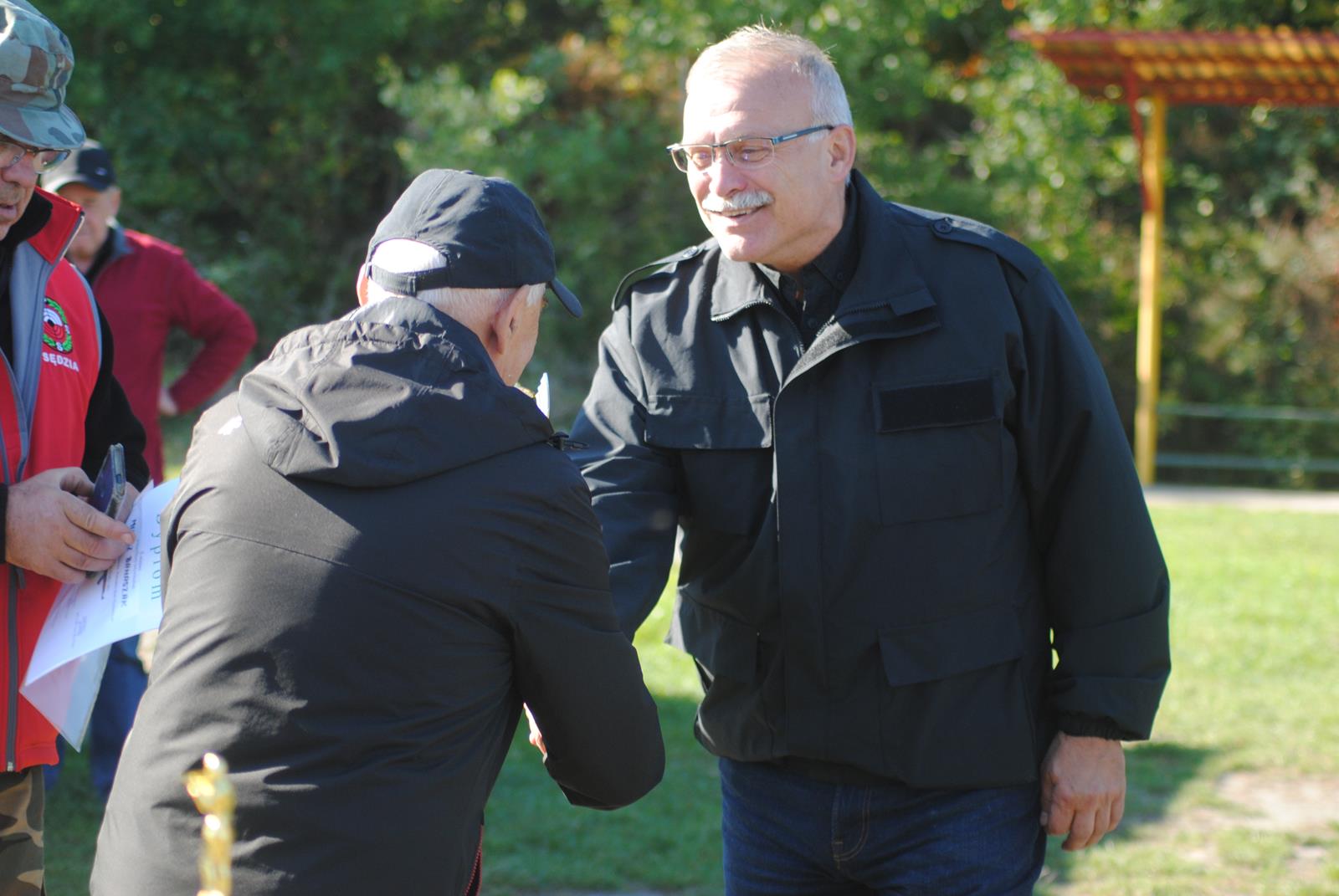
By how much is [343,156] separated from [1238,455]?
37.8ft

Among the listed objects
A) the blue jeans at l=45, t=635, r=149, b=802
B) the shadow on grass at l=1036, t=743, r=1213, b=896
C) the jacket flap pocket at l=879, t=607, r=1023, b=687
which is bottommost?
the shadow on grass at l=1036, t=743, r=1213, b=896

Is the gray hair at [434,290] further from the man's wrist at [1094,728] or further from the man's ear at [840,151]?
the man's wrist at [1094,728]

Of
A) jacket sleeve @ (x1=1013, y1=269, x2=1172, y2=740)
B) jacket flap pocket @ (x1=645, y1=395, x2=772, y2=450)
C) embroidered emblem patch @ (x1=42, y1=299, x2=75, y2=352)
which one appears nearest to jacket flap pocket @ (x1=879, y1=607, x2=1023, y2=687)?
jacket sleeve @ (x1=1013, y1=269, x2=1172, y2=740)

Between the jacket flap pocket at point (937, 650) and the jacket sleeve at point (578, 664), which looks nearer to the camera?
the jacket sleeve at point (578, 664)

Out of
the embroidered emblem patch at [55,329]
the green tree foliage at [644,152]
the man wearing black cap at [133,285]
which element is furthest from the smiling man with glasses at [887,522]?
the green tree foliage at [644,152]

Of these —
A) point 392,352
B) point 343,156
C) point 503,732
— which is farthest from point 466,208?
point 343,156

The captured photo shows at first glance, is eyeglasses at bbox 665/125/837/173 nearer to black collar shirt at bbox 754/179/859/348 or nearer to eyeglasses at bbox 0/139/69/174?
black collar shirt at bbox 754/179/859/348

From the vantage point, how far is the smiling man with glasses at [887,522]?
248 cm

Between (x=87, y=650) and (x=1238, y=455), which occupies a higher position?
(x=87, y=650)

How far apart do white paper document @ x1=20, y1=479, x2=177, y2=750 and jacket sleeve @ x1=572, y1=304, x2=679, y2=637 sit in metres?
0.76

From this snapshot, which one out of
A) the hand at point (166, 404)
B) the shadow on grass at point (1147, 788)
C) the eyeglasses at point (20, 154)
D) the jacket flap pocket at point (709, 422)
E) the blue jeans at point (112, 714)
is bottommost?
the shadow on grass at point (1147, 788)

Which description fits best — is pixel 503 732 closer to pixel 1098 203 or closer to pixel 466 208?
pixel 466 208

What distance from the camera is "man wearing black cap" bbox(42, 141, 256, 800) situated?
200 inches

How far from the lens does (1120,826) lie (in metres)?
5.05
